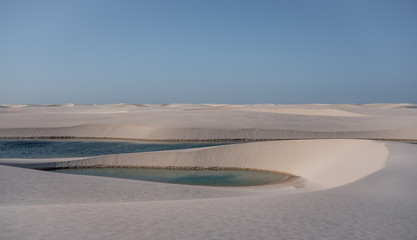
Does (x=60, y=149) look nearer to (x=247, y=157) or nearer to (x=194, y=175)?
(x=194, y=175)

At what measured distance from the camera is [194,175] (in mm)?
14758

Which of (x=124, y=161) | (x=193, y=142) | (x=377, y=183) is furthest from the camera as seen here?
(x=193, y=142)

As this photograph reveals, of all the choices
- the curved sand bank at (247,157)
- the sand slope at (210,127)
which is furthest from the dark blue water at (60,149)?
the curved sand bank at (247,157)

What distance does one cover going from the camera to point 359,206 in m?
5.09

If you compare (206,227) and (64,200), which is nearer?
(206,227)

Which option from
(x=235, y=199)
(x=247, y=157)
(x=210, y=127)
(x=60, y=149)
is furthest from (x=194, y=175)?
(x=210, y=127)

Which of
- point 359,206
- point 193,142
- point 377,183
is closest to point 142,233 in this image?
point 359,206

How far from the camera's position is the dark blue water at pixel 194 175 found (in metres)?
13.4

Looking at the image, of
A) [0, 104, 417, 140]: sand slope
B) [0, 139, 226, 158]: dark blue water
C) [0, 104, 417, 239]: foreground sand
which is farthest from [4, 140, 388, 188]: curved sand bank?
[0, 104, 417, 140]: sand slope

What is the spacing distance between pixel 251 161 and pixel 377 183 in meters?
9.59

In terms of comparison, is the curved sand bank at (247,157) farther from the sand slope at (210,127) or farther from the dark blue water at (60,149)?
the sand slope at (210,127)

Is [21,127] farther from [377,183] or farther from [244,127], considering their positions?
[377,183]

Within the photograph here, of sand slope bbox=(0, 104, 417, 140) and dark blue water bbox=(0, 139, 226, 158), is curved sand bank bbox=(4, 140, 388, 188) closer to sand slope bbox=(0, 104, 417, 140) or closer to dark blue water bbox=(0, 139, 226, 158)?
dark blue water bbox=(0, 139, 226, 158)

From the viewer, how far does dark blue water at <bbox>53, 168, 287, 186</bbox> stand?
13398 mm
